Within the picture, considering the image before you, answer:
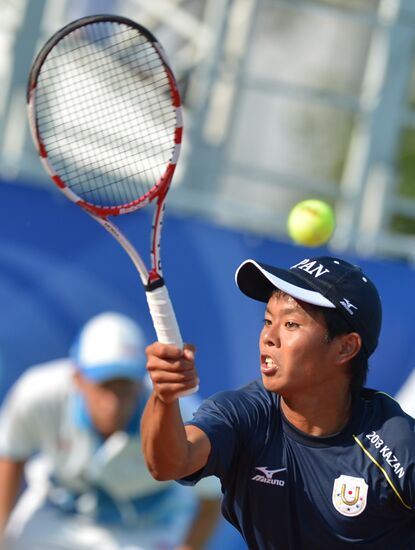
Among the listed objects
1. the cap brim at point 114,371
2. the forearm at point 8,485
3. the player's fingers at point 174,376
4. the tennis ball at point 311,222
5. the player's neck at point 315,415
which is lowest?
the forearm at point 8,485

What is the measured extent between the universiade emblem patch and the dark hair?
0.28 metres

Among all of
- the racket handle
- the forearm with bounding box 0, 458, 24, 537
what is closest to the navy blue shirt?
the racket handle

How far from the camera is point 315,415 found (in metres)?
3.45

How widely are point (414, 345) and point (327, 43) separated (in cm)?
507

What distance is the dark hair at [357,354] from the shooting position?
338cm

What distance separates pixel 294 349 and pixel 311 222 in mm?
2095

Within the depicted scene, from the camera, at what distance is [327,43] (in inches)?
416

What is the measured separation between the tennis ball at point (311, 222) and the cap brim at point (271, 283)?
72.9 inches

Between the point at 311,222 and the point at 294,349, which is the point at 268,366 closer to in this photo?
the point at 294,349

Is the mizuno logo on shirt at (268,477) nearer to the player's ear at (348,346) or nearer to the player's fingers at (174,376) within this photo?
the player's ear at (348,346)

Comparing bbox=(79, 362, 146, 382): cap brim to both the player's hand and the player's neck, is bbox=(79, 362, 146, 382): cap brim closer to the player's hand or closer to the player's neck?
the player's neck

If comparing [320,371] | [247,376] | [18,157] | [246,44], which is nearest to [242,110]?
[246,44]

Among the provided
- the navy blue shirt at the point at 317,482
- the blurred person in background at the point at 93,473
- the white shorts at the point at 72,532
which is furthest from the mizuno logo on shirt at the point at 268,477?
the white shorts at the point at 72,532

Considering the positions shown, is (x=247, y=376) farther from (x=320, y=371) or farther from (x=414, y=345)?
(x=320, y=371)
